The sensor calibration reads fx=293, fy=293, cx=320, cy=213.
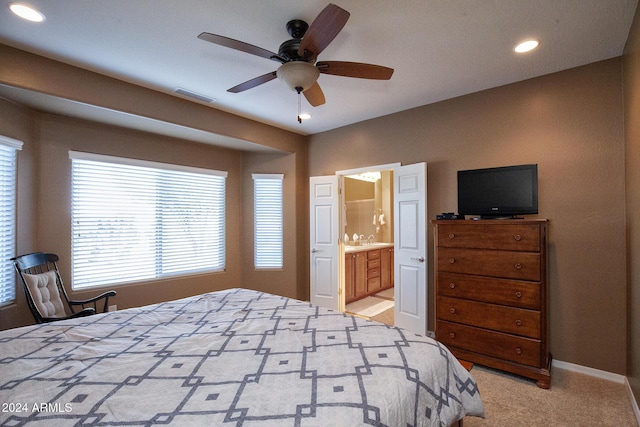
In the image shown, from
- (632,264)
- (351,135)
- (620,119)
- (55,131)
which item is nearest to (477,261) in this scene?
(632,264)

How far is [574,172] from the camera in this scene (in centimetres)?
267

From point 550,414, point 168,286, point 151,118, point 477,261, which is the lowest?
point 550,414

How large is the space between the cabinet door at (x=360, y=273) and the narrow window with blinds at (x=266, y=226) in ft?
4.16

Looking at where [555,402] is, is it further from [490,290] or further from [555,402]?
[490,290]

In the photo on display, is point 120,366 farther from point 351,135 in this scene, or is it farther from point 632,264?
point 351,135

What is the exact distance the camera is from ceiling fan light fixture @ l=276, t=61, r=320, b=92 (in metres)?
1.87

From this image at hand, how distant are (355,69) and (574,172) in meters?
2.26

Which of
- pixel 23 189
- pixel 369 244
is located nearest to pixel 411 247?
pixel 369 244

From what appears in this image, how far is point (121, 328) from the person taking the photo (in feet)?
6.07

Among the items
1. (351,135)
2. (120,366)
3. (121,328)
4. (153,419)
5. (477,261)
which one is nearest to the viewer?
(153,419)

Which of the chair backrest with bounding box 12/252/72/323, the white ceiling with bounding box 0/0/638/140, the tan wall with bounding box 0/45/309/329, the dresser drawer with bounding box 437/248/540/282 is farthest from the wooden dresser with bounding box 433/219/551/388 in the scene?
the chair backrest with bounding box 12/252/72/323

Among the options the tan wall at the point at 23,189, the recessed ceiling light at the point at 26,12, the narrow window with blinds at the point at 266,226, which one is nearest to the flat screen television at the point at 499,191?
the narrow window with blinds at the point at 266,226

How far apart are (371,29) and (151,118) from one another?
7.84ft

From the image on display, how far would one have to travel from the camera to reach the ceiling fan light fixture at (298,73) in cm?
187
